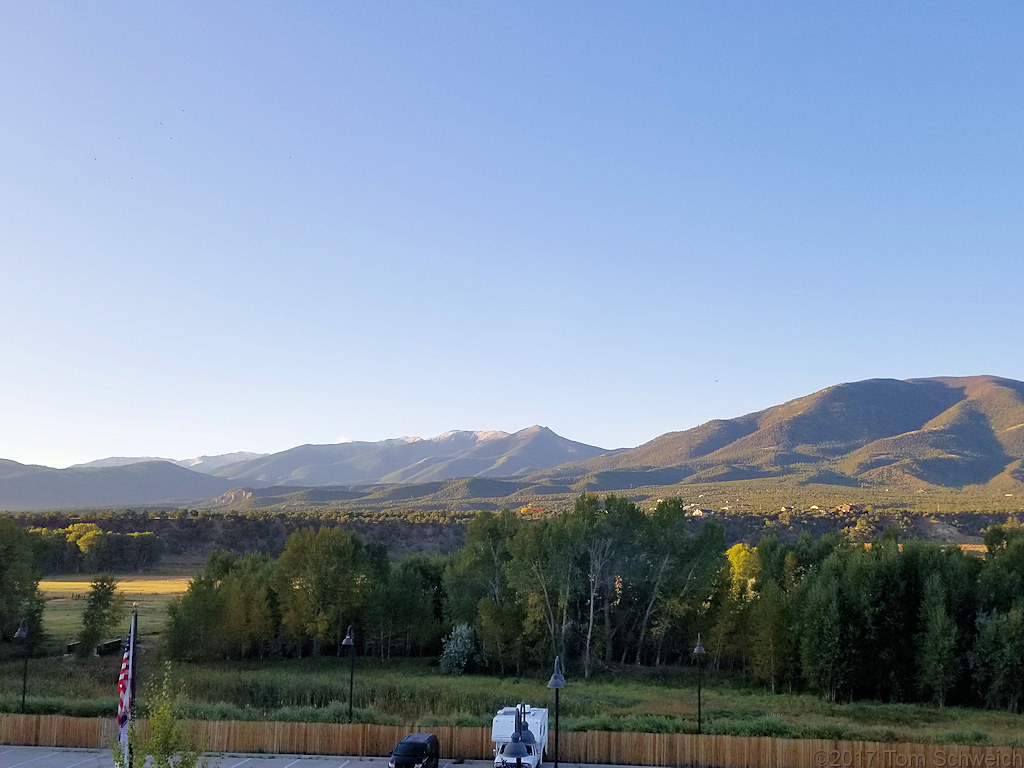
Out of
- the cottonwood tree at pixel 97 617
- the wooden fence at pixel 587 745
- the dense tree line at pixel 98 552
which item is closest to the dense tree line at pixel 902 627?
the wooden fence at pixel 587 745

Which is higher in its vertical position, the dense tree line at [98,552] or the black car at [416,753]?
the black car at [416,753]

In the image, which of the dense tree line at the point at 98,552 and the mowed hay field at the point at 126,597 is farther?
the dense tree line at the point at 98,552

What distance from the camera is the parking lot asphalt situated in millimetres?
28891

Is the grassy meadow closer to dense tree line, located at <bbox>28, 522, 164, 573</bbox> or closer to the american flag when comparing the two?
the american flag

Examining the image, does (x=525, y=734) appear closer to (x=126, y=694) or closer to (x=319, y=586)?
(x=126, y=694)

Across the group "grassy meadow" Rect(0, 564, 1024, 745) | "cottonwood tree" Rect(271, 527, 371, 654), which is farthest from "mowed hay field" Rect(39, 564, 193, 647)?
"cottonwood tree" Rect(271, 527, 371, 654)

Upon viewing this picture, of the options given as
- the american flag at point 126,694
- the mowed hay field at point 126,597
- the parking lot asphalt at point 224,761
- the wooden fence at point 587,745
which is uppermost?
the american flag at point 126,694

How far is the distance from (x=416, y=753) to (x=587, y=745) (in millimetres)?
6565

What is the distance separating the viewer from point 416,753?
88.7 feet

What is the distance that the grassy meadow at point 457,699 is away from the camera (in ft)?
115

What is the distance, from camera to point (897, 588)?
50.1m

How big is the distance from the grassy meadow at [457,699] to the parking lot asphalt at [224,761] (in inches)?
144

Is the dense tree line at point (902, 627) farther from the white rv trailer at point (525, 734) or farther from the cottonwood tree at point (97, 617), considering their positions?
the cottonwood tree at point (97, 617)

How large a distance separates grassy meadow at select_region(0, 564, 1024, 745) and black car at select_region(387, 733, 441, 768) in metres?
4.68
